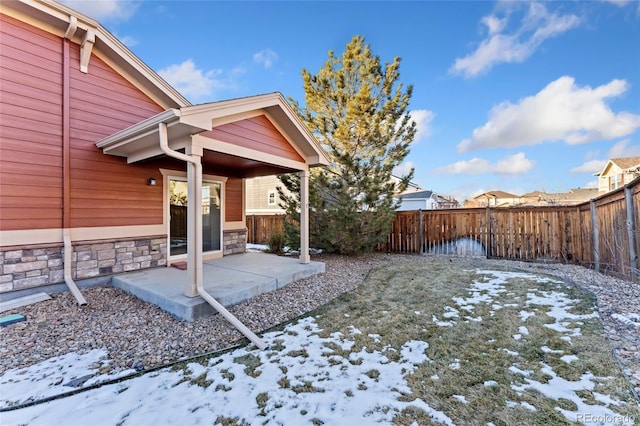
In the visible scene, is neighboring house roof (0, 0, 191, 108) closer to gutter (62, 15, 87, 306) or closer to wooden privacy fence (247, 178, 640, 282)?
gutter (62, 15, 87, 306)

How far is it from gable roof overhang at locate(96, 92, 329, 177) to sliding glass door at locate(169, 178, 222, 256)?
2.63 feet

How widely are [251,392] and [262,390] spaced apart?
0.30 ft

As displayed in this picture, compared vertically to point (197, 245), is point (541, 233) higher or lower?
lower

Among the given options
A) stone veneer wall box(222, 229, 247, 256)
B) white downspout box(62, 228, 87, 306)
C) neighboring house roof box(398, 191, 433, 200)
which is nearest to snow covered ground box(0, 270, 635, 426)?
white downspout box(62, 228, 87, 306)

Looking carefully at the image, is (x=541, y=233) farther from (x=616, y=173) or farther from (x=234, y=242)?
(x=616, y=173)

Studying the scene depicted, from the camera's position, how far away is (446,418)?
6.60 ft

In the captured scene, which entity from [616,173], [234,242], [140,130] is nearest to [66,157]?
[140,130]

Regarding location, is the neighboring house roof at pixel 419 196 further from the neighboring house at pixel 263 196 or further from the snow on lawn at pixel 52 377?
the snow on lawn at pixel 52 377

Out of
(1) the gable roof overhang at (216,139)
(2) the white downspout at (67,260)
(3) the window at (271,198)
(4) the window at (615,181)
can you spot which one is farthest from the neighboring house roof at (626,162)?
(2) the white downspout at (67,260)

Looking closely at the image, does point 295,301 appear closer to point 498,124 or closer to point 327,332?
point 327,332

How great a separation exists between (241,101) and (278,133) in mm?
1310

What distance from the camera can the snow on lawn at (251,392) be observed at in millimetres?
2096

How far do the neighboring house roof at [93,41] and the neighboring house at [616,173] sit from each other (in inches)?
1004

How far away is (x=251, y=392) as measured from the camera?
7.81ft
